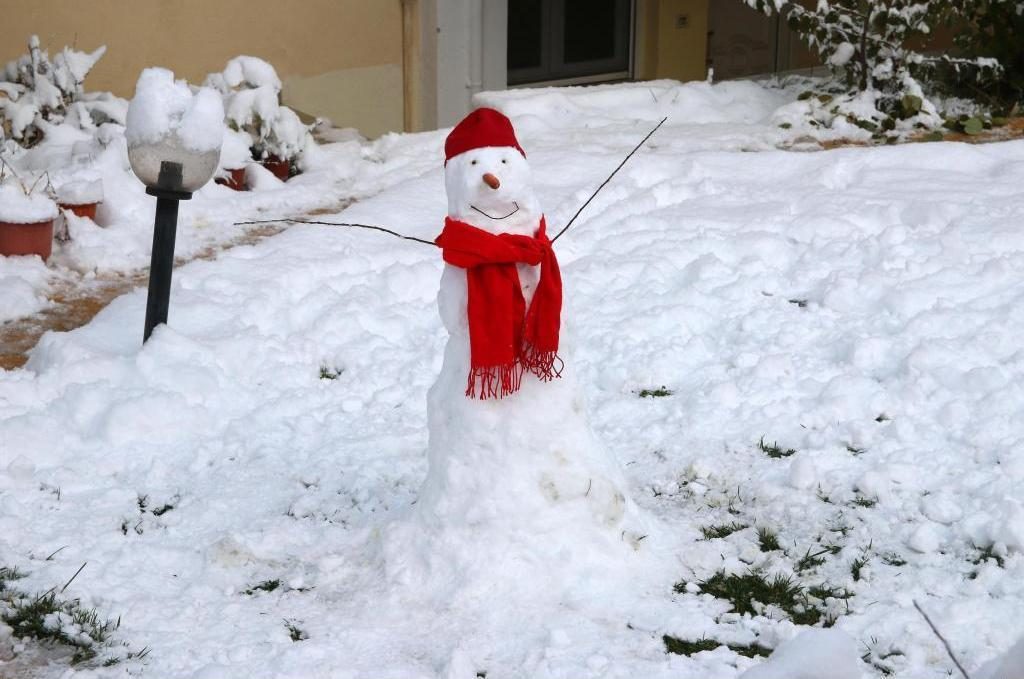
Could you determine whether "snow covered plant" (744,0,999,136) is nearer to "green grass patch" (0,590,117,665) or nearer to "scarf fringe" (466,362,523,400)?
"scarf fringe" (466,362,523,400)

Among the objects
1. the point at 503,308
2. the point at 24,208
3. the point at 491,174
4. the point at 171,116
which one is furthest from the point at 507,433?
the point at 24,208

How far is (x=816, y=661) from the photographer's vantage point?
164cm

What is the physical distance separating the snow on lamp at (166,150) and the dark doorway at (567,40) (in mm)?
6981

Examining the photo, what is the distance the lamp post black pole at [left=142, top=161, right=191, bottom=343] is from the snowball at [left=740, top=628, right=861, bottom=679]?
3326mm

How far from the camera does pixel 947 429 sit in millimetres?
4016

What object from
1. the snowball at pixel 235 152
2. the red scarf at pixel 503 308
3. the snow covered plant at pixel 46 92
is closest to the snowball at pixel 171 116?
the red scarf at pixel 503 308

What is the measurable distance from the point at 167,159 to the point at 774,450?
2429 millimetres

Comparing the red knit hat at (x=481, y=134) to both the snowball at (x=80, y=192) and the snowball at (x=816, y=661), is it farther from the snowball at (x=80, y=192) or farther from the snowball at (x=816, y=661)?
the snowball at (x=80, y=192)

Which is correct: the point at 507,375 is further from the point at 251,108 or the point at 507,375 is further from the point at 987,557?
the point at 251,108

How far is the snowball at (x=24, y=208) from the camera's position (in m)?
5.34

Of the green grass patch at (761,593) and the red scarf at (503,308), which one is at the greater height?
the red scarf at (503,308)

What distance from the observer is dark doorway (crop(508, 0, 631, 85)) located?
446 inches

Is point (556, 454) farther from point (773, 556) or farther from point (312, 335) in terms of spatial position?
point (312, 335)

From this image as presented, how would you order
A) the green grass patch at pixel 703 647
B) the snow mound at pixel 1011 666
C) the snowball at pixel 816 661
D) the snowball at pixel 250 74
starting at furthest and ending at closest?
the snowball at pixel 250 74 → the green grass patch at pixel 703 647 → the snowball at pixel 816 661 → the snow mound at pixel 1011 666
